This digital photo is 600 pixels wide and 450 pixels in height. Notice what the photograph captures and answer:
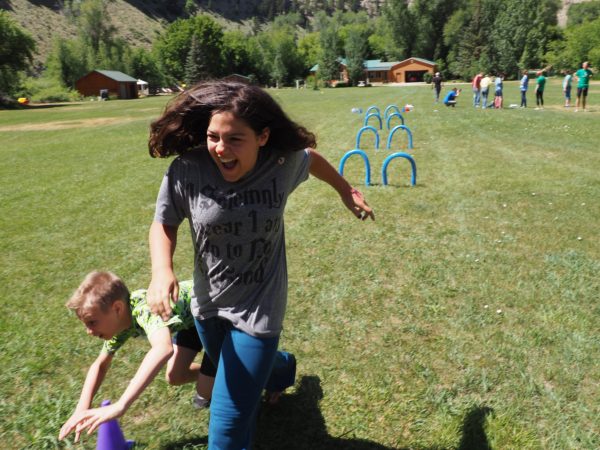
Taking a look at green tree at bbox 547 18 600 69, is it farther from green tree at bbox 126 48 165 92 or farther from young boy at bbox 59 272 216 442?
young boy at bbox 59 272 216 442

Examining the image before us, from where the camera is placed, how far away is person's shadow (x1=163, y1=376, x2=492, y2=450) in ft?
10.2

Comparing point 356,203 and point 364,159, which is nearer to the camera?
point 356,203

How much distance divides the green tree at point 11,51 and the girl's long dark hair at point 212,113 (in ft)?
202

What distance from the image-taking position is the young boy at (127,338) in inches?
83.7

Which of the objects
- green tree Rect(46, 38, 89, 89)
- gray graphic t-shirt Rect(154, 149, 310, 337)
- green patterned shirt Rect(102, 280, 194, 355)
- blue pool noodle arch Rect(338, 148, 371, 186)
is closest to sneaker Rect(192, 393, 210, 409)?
green patterned shirt Rect(102, 280, 194, 355)

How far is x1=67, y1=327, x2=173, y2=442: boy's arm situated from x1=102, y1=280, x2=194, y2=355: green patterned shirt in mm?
119

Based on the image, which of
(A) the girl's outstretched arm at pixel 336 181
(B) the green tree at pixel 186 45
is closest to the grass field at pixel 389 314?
(A) the girl's outstretched arm at pixel 336 181

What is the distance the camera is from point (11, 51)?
5453 cm

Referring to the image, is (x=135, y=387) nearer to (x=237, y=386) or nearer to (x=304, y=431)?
(x=237, y=386)

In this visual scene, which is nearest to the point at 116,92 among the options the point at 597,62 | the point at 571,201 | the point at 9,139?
the point at 9,139

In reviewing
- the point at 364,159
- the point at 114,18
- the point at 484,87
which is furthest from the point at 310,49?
the point at 364,159

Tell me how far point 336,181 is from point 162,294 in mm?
1305

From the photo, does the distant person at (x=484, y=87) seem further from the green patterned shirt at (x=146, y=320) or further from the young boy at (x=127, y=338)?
the green patterned shirt at (x=146, y=320)

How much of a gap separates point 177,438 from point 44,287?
131 inches
